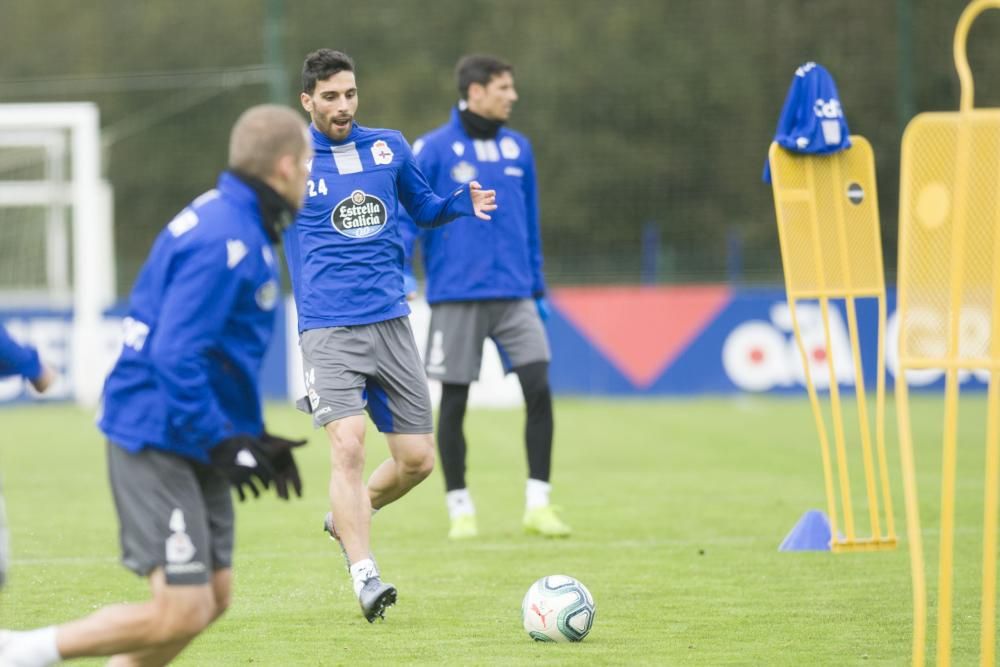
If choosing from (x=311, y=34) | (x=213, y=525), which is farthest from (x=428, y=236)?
(x=311, y=34)

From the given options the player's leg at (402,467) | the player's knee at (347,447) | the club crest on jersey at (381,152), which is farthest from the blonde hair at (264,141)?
the player's leg at (402,467)

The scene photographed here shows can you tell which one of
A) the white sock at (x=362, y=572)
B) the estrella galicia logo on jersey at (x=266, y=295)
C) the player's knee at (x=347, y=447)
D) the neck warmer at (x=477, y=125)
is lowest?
the white sock at (x=362, y=572)

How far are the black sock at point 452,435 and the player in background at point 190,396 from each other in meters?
4.23

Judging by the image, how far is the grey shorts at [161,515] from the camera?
14.9ft

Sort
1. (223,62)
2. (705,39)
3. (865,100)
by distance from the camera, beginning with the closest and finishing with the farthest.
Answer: (865,100), (705,39), (223,62)

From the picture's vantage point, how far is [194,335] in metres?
4.46

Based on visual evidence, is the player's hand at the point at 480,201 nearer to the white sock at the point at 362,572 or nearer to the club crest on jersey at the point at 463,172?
the white sock at the point at 362,572

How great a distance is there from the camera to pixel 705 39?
23734 mm

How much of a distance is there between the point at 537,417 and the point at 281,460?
4.35 metres

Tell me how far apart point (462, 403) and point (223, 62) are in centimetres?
2869

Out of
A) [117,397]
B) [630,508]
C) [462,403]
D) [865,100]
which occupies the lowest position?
[630,508]

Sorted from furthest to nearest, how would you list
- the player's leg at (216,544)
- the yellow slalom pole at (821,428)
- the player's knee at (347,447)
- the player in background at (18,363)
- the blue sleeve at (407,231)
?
the blue sleeve at (407,231)
the yellow slalom pole at (821,428)
the player's knee at (347,447)
the player in background at (18,363)
the player's leg at (216,544)

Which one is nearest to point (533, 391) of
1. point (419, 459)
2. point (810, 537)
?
point (810, 537)

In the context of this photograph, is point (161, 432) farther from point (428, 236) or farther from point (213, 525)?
point (428, 236)
